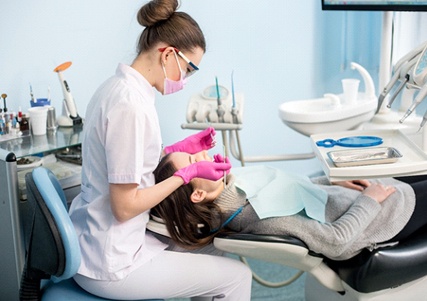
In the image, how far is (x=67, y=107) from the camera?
7.23 feet

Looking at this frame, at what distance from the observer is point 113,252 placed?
1506 mm

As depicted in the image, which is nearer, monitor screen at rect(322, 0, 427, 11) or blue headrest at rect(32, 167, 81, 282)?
blue headrest at rect(32, 167, 81, 282)

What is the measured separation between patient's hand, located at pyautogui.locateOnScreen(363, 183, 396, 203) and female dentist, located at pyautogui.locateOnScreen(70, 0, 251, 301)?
1.52 ft

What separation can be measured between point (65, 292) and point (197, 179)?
16.7 inches

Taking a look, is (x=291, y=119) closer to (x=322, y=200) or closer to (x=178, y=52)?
(x=322, y=200)

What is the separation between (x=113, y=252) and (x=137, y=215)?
10cm

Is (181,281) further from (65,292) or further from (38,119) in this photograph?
(38,119)

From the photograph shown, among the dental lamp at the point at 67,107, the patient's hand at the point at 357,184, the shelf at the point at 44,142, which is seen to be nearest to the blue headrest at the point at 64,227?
the shelf at the point at 44,142

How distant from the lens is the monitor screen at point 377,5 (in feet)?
6.91

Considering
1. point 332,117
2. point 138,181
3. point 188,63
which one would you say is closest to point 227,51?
point 332,117

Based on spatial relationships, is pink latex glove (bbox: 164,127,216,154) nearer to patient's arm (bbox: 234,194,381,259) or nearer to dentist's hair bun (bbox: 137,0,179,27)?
patient's arm (bbox: 234,194,381,259)

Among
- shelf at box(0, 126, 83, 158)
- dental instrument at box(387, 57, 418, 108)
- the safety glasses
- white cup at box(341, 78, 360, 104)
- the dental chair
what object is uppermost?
the safety glasses

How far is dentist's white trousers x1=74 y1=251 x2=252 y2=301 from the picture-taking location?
1.51 metres

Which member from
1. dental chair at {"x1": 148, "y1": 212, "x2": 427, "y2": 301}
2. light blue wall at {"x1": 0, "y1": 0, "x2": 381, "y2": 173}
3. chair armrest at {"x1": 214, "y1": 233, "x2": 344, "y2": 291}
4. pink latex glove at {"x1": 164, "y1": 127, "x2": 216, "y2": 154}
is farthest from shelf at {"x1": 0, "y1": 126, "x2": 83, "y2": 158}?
chair armrest at {"x1": 214, "y1": 233, "x2": 344, "y2": 291}
